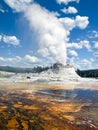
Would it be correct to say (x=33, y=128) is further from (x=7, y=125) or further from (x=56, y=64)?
(x=56, y=64)

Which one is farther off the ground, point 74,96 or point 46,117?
point 74,96

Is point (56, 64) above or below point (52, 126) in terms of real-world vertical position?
above

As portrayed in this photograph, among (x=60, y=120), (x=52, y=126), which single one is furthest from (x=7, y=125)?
(x=60, y=120)

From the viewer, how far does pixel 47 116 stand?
54.4 ft

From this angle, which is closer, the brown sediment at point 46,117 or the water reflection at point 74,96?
the brown sediment at point 46,117

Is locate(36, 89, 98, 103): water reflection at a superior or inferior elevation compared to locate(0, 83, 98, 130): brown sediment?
superior

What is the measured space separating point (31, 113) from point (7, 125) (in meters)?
3.74

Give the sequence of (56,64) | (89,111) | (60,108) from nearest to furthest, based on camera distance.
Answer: (89,111)
(60,108)
(56,64)

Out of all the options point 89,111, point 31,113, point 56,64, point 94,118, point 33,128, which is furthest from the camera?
point 56,64

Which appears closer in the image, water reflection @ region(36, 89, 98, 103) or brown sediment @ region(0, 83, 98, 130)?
brown sediment @ region(0, 83, 98, 130)

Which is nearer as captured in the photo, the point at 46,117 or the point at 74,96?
the point at 46,117

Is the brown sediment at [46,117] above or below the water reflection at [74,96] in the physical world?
below

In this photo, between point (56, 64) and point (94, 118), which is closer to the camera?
point (94, 118)

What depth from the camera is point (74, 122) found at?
48.8 ft
